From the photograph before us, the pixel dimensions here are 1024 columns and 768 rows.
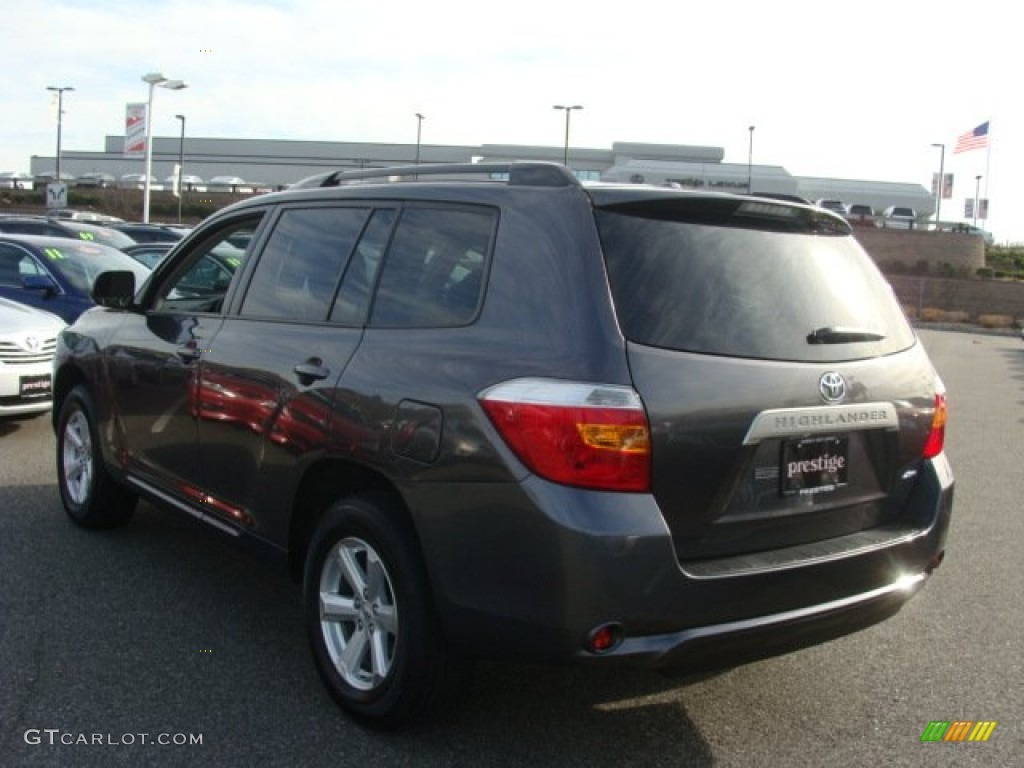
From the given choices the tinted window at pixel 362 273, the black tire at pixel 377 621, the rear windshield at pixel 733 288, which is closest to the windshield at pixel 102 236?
the tinted window at pixel 362 273

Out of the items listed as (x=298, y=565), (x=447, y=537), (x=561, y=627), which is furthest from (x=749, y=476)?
(x=298, y=565)

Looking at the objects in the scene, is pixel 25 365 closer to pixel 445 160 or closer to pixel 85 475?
pixel 85 475

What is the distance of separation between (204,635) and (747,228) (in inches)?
106

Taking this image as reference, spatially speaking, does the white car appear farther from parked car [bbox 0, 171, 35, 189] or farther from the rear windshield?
parked car [bbox 0, 171, 35, 189]

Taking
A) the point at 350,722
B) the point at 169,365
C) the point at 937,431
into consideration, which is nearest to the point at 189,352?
the point at 169,365

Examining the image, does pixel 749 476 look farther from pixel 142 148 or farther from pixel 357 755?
pixel 142 148

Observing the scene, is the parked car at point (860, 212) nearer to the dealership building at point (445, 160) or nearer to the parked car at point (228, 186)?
the dealership building at point (445, 160)

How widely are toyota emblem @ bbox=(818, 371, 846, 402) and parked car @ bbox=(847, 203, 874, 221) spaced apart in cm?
6370

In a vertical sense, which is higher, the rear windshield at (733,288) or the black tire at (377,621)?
the rear windshield at (733,288)

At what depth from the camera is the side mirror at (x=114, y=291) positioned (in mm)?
5297

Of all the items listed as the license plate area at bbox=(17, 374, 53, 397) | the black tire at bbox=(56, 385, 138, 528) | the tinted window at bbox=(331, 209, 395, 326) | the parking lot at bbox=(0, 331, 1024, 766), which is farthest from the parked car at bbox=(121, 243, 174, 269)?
the tinted window at bbox=(331, 209, 395, 326)

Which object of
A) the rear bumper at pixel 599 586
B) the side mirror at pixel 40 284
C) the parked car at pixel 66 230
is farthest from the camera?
the parked car at pixel 66 230

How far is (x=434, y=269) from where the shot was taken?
11.5 ft

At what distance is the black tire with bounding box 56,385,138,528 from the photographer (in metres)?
5.51
